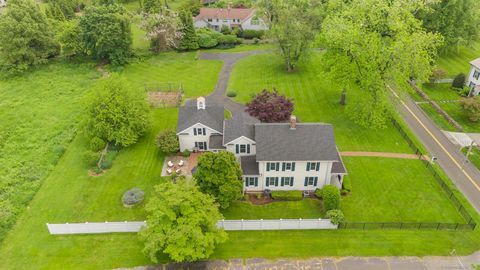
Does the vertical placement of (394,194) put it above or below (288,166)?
below

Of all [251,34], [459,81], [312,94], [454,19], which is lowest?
[312,94]

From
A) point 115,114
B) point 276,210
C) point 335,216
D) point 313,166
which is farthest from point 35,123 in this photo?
point 335,216

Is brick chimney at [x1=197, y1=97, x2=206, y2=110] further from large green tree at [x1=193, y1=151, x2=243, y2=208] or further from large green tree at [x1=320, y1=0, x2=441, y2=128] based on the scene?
large green tree at [x1=320, y1=0, x2=441, y2=128]

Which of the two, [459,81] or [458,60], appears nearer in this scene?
[459,81]

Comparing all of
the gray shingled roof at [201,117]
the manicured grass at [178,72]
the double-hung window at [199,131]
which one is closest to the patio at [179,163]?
the double-hung window at [199,131]

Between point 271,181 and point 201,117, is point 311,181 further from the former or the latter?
point 201,117

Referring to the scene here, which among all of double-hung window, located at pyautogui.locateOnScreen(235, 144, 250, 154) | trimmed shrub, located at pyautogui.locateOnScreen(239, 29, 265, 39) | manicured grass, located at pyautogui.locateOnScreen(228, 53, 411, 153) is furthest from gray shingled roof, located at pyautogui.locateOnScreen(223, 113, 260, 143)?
trimmed shrub, located at pyautogui.locateOnScreen(239, 29, 265, 39)

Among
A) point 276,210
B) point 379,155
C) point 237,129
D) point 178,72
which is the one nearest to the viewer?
point 276,210
